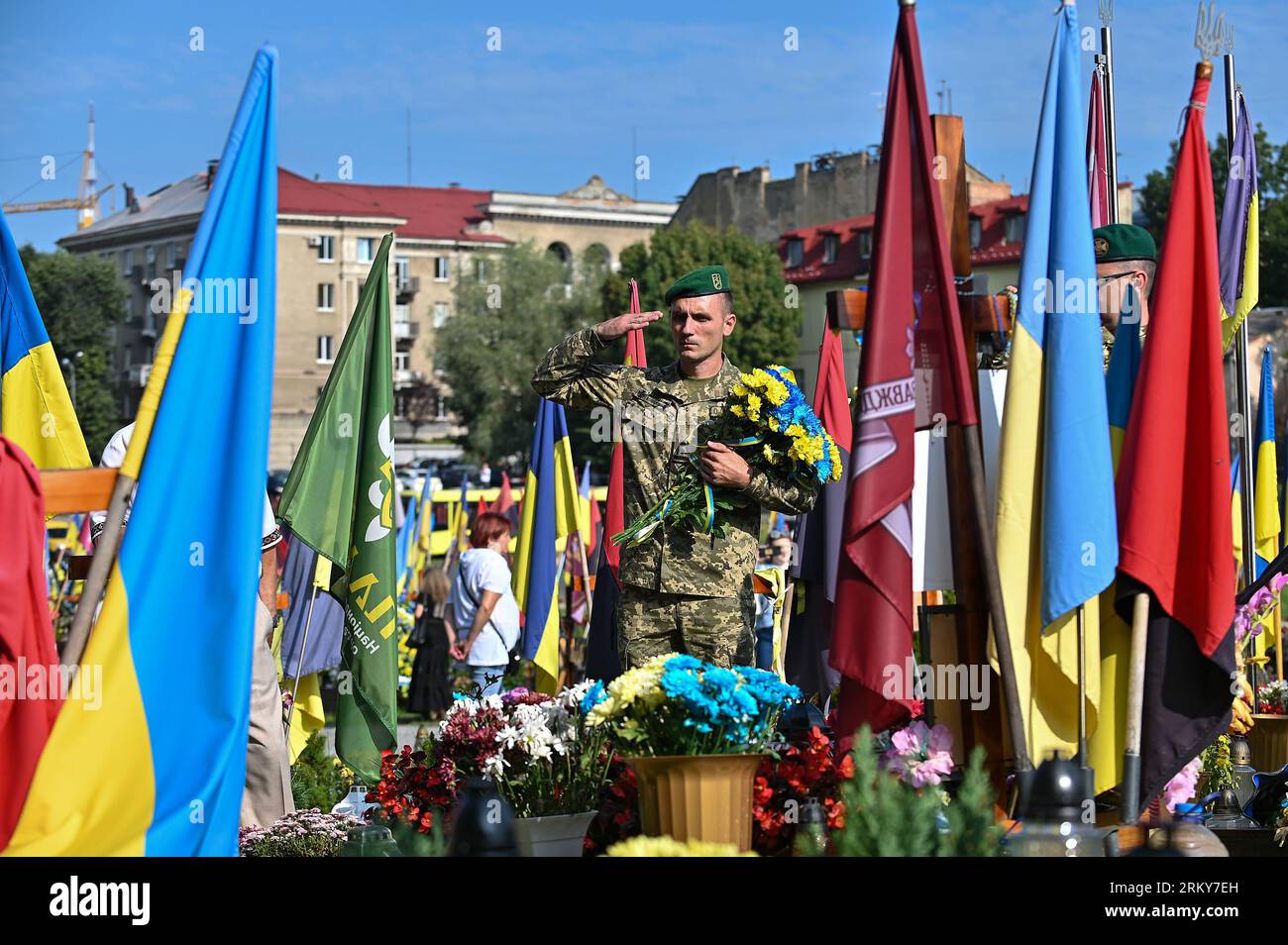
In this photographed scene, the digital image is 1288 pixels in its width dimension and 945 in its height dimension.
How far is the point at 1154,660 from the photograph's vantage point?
196 inches

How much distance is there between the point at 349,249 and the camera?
291 ft

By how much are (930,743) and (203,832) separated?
210cm

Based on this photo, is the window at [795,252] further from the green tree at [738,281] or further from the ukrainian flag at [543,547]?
the ukrainian flag at [543,547]

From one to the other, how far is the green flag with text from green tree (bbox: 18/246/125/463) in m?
67.5

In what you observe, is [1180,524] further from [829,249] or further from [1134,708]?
[829,249]

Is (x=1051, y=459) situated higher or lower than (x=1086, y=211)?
lower

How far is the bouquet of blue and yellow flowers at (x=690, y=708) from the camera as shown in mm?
4590

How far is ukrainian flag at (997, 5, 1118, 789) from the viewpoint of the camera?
189 inches

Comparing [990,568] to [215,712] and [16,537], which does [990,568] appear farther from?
[16,537]

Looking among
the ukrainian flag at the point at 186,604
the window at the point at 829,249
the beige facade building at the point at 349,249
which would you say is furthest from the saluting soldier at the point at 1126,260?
the beige facade building at the point at 349,249

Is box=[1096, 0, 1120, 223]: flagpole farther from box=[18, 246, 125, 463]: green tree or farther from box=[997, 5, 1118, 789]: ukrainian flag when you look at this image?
box=[18, 246, 125, 463]: green tree

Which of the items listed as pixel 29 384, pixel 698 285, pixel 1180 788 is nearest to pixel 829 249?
pixel 698 285
